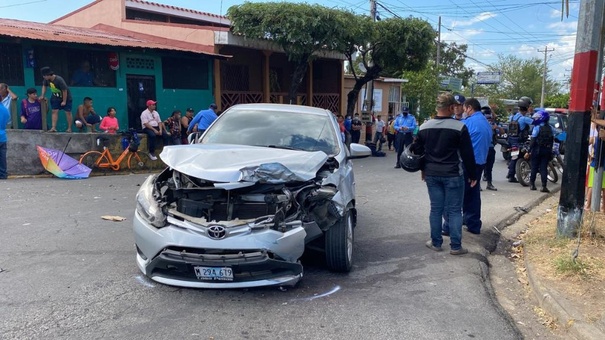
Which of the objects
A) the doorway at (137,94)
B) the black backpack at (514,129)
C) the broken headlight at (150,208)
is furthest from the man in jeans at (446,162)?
the doorway at (137,94)

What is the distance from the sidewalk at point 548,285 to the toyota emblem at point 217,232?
2587 millimetres

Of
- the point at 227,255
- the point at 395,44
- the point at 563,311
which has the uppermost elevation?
the point at 395,44

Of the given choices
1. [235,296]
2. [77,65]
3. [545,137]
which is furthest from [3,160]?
[545,137]

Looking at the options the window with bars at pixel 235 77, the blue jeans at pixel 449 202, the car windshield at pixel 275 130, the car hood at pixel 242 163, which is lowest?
the blue jeans at pixel 449 202

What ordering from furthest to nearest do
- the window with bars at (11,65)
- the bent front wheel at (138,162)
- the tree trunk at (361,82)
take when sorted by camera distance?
1. the tree trunk at (361,82)
2. the window with bars at (11,65)
3. the bent front wheel at (138,162)

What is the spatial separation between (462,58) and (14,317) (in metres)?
56.9

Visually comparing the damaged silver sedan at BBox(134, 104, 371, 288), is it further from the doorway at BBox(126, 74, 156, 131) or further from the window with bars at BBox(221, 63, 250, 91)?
the window with bars at BBox(221, 63, 250, 91)

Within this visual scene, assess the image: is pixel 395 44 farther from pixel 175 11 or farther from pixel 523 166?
pixel 175 11

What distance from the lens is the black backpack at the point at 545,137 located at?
10195 mm

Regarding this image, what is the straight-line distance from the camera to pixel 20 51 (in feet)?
44.1

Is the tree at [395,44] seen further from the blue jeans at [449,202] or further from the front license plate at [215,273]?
the front license plate at [215,273]

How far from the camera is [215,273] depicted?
408 cm

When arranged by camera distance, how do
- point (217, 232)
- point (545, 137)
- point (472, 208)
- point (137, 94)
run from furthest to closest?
point (137, 94) < point (545, 137) < point (472, 208) < point (217, 232)

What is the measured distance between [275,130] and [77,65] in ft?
35.9
